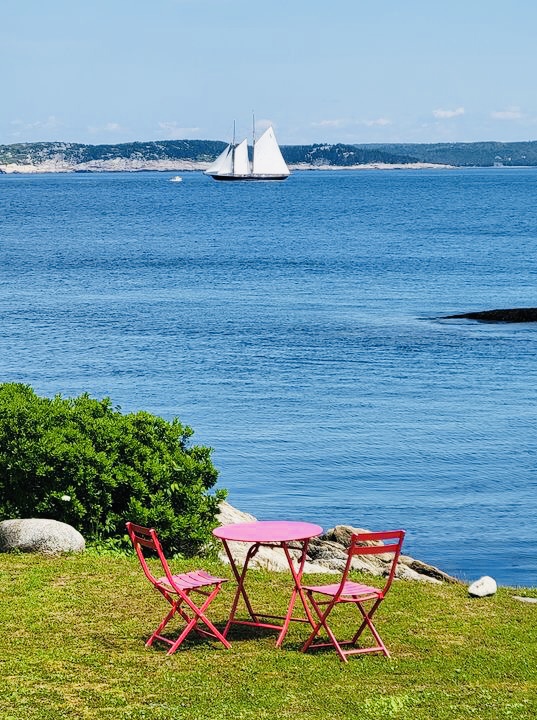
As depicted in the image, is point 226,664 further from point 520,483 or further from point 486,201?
point 486,201

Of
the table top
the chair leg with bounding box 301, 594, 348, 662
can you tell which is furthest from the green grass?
the table top

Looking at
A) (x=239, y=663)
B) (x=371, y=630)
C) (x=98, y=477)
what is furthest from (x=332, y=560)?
(x=239, y=663)

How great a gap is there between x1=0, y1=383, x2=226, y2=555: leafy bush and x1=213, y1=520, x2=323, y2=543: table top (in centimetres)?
330

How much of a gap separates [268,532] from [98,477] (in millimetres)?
4133

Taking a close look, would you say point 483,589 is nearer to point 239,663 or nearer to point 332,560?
point 332,560

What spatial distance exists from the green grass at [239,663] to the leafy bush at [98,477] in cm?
134

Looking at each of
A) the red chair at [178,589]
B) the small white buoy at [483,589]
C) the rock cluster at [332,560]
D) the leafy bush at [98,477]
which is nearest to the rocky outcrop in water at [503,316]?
the rock cluster at [332,560]

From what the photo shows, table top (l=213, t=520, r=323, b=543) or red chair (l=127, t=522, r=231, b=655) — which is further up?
table top (l=213, t=520, r=323, b=543)

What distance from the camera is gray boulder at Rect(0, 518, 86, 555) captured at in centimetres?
1395

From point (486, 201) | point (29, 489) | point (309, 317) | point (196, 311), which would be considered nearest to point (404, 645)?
point (29, 489)

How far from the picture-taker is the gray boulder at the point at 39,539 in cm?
1395

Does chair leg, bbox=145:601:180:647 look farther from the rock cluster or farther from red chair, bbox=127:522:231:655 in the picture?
the rock cluster

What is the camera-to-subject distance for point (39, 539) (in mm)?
13953

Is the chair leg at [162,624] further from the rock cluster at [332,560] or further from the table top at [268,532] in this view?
the rock cluster at [332,560]
